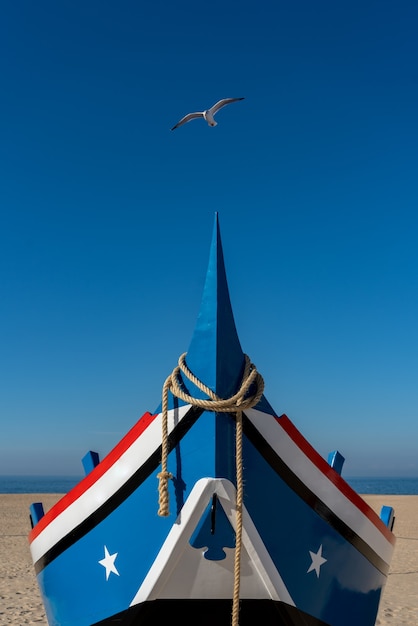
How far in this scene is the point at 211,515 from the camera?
10.2 feet

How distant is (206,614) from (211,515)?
73cm

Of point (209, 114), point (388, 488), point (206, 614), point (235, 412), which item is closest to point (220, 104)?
point (209, 114)

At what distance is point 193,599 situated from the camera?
129 inches

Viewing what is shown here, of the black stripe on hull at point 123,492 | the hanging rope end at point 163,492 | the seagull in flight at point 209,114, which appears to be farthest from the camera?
the seagull in flight at point 209,114

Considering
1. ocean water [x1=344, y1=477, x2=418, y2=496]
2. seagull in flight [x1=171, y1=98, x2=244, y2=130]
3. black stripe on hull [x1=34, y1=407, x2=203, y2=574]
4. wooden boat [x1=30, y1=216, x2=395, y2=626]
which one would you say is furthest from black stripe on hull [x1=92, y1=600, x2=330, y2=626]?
ocean water [x1=344, y1=477, x2=418, y2=496]

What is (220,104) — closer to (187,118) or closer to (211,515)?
(187,118)

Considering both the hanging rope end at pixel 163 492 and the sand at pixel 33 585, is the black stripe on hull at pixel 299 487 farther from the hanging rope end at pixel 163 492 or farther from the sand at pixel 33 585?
the sand at pixel 33 585

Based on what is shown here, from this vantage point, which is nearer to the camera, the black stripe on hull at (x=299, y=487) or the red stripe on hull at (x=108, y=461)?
the black stripe on hull at (x=299, y=487)

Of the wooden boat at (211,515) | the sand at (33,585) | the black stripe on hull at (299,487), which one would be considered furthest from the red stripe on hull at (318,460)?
the sand at (33,585)

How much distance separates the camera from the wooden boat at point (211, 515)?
3131 mm

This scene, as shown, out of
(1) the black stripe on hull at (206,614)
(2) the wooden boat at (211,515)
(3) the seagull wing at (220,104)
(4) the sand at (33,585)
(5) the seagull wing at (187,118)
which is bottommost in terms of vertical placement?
(4) the sand at (33,585)

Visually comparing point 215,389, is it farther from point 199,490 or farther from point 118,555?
point 118,555

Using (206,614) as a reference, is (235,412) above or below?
above

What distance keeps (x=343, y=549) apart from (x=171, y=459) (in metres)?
1.36
